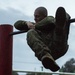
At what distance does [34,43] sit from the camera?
287 centimetres

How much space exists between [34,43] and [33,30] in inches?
4.4

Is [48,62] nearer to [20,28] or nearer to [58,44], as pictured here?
[58,44]

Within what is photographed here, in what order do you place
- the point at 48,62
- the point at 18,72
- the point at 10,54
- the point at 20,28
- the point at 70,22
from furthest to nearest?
the point at 18,72
the point at 10,54
the point at 20,28
the point at 70,22
the point at 48,62

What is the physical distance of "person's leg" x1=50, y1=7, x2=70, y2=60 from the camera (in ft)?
9.29

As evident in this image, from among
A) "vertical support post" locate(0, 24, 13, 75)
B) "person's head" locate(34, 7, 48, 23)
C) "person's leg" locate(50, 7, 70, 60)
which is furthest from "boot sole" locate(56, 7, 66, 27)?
"vertical support post" locate(0, 24, 13, 75)

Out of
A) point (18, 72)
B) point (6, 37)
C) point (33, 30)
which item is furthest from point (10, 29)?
point (18, 72)

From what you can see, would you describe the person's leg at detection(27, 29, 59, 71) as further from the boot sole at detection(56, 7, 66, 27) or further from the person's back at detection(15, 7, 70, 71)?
the boot sole at detection(56, 7, 66, 27)

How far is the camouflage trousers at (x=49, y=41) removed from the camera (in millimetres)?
2848

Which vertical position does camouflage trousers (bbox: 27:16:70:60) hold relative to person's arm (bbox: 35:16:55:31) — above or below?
below

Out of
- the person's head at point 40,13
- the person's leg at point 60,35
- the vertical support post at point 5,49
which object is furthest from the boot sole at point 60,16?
the vertical support post at point 5,49

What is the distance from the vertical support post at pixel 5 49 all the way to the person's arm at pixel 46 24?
3.23 ft

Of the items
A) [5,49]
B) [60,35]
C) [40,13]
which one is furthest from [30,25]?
[5,49]

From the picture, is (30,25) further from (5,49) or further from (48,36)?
(5,49)

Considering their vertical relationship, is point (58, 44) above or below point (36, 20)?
below
